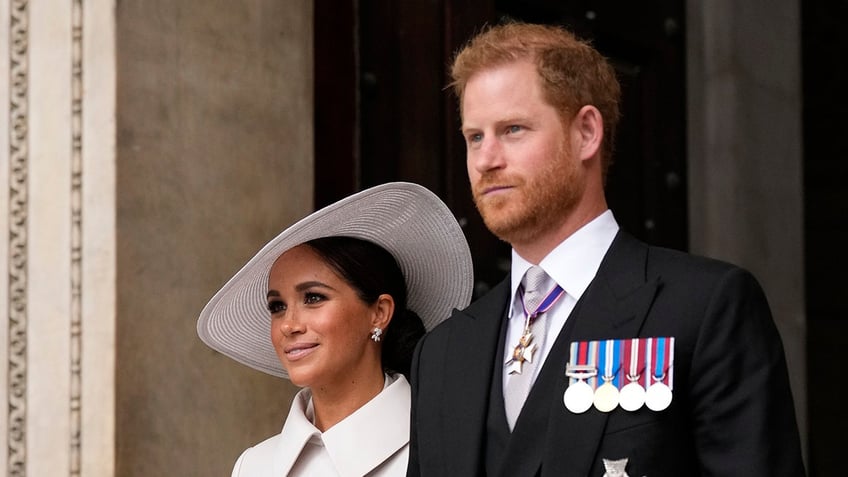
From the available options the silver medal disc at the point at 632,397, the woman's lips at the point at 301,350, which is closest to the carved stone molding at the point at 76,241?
the woman's lips at the point at 301,350

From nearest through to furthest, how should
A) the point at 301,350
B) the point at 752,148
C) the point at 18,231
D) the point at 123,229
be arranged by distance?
the point at 301,350 < the point at 123,229 < the point at 18,231 < the point at 752,148

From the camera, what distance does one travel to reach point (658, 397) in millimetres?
2424

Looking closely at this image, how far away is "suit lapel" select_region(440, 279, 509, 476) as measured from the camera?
2617 millimetres

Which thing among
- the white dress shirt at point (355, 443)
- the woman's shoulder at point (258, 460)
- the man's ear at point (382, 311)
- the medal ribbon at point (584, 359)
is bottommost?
the woman's shoulder at point (258, 460)

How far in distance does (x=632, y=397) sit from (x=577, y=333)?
0.16 meters

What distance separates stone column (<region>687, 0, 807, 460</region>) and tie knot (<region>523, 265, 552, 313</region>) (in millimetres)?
3094

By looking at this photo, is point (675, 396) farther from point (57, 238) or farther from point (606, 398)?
point (57, 238)

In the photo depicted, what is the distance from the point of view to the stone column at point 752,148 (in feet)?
18.6

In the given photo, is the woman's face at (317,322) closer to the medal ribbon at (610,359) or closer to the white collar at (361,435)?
the white collar at (361,435)

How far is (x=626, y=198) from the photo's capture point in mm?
5219

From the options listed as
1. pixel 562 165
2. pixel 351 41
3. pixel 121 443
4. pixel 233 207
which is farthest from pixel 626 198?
pixel 562 165

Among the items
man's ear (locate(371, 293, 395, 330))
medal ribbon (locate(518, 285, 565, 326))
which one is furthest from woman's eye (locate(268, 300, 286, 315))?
medal ribbon (locate(518, 285, 565, 326))

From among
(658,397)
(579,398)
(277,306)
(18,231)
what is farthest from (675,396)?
(18,231)

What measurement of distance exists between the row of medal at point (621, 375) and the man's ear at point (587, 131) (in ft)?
1.15
